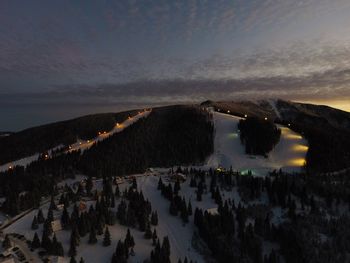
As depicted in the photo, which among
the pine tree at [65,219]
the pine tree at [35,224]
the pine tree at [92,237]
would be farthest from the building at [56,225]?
the pine tree at [92,237]

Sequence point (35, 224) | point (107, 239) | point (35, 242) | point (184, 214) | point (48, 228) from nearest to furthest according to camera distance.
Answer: point (35, 242) < point (107, 239) < point (48, 228) < point (35, 224) < point (184, 214)

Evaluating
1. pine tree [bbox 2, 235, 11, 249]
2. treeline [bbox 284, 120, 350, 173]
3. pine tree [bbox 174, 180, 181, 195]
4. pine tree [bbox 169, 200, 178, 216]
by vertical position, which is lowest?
pine tree [bbox 2, 235, 11, 249]

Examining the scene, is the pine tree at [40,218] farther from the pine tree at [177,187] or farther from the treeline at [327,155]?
the treeline at [327,155]

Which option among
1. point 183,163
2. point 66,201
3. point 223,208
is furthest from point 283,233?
point 183,163

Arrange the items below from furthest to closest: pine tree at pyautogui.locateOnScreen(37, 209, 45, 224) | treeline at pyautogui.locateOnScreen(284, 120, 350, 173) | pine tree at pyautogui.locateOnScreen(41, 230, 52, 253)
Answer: treeline at pyautogui.locateOnScreen(284, 120, 350, 173) → pine tree at pyautogui.locateOnScreen(37, 209, 45, 224) → pine tree at pyautogui.locateOnScreen(41, 230, 52, 253)

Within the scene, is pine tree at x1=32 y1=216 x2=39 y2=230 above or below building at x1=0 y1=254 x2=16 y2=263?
above

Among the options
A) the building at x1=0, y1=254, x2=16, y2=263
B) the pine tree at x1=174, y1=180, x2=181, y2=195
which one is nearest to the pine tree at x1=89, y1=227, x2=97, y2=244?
the building at x1=0, y1=254, x2=16, y2=263

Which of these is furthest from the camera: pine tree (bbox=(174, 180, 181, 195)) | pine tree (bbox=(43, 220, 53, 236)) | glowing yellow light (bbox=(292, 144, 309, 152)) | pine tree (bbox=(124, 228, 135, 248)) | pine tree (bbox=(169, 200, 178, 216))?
glowing yellow light (bbox=(292, 144, 309, 152))

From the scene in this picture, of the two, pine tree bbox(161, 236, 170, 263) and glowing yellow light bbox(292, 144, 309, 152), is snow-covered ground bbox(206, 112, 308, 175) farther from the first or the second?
pine tree bbox(161, 236, 170, 263)

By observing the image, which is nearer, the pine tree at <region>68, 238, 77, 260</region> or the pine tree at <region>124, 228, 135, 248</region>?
the pine tree at <region>68, 238, 77, 260</region>

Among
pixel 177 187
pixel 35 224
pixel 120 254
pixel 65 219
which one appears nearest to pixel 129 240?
pixel 120 254

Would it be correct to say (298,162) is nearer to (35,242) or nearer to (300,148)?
(300,148)
